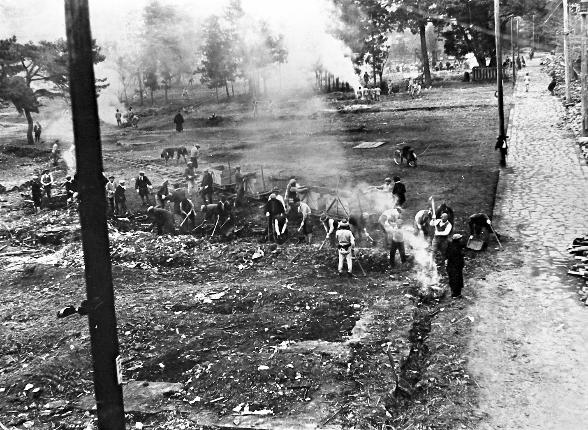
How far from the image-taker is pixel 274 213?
1404 cm

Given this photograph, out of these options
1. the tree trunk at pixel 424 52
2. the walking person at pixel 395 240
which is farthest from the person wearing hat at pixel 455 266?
the tree trunk at pixel 424 52

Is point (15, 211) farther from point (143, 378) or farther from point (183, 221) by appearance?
point (143, 378)

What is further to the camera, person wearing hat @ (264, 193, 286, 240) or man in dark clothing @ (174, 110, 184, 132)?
man in dark clothing @ (174, 110, 184, 132)

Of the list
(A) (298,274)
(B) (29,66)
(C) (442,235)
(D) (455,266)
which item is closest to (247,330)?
(A) (298,274)

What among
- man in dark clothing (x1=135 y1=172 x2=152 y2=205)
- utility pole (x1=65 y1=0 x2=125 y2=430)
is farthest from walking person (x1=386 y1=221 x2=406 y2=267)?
man in dark clothing (x1=135 y1=172 x2=152 y2=205)

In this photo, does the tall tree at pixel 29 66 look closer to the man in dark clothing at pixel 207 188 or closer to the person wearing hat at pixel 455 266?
the man in dark clothing at pixel 207 188

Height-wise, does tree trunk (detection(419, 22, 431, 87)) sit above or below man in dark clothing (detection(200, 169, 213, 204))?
above

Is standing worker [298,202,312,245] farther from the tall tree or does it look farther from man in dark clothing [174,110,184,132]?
man in dark clothing [174,110,184,132]

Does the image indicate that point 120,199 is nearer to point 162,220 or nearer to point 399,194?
point 162,220

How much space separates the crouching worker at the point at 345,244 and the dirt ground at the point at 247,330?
32cm

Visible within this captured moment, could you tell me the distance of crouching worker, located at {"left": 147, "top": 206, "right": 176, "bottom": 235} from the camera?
1532 centimetres

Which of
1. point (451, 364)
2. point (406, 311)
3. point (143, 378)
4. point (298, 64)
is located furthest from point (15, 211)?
point (298, 64)

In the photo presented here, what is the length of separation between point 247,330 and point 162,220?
7056mm

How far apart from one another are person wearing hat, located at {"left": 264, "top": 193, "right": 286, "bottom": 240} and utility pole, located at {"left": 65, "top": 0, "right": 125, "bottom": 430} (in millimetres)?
9703
